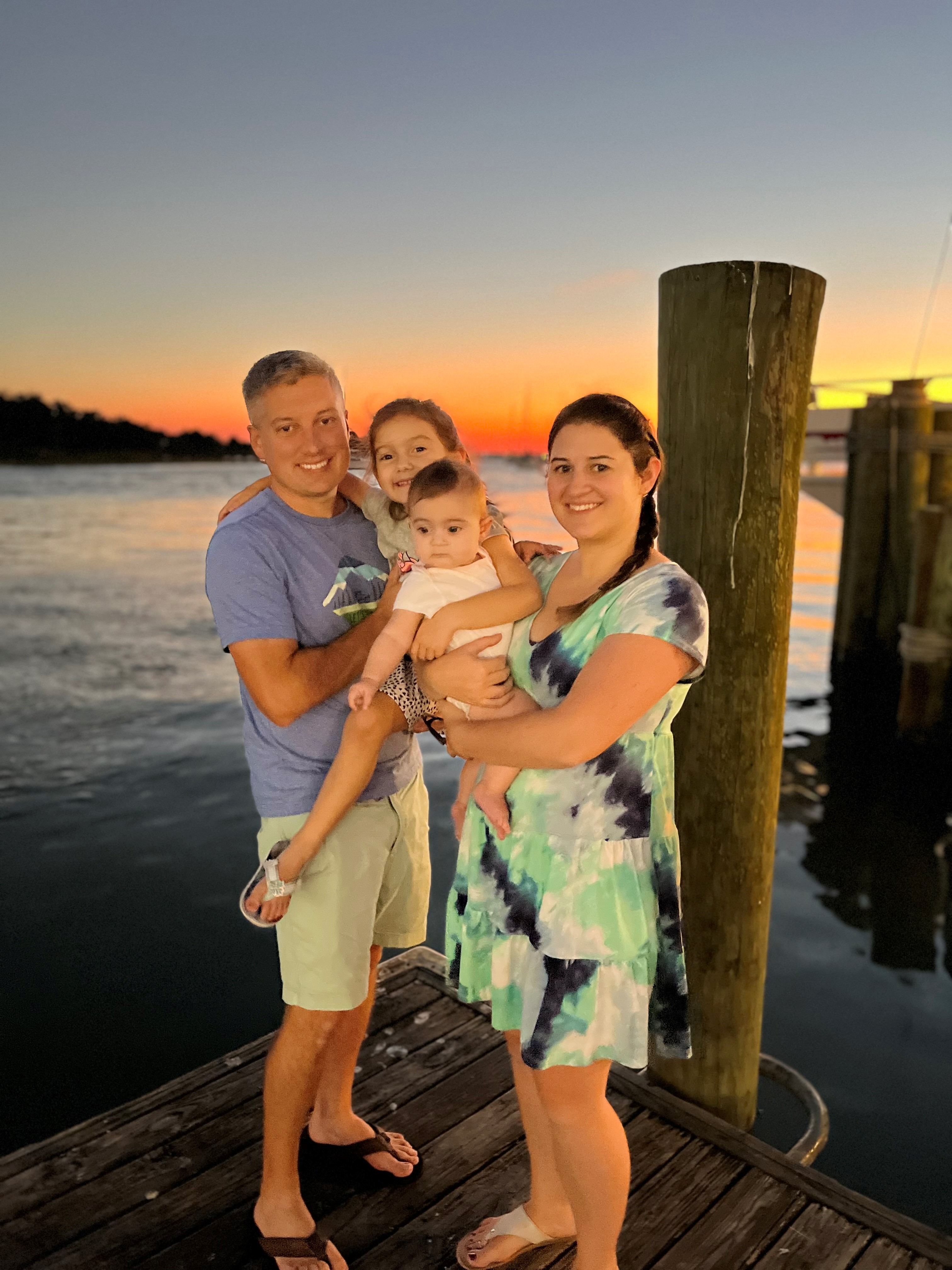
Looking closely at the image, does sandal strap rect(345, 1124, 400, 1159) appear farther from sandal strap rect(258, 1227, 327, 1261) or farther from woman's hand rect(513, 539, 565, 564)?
woman's hand rect(513, 539, 565, 564)

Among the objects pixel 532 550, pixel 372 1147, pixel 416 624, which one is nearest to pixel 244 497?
pixel 416 624

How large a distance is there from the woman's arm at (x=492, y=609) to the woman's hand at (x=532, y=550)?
148 mm

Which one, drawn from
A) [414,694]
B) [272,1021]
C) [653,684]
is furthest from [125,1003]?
[653,684]

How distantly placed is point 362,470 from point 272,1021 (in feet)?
16.0

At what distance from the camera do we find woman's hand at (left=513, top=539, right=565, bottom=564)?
2.63 m

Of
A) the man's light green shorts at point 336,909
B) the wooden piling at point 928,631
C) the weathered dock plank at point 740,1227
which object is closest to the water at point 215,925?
the wooden piling at point 928,631

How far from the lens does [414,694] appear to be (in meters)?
2.63

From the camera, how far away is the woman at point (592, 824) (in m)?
2.00

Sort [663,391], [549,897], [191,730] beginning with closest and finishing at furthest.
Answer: [549,897]
[663,391]
[191,730]

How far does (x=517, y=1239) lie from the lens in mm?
2643

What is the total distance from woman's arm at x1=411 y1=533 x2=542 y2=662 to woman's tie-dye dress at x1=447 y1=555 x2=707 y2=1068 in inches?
5.7

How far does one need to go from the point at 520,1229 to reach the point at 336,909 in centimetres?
108

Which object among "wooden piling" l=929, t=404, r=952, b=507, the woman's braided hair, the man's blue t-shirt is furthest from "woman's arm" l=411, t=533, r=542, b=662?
"wooden piling" l=929, t=404, r=952, b=507

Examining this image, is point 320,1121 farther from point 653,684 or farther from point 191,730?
point 191,730
